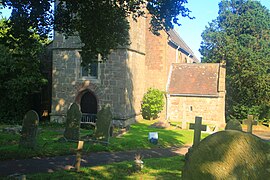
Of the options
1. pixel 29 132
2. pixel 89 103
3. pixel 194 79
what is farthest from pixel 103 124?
pixel 194 79

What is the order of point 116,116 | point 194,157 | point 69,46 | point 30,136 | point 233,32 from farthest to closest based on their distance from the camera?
1. point 233,32
2. point 69,46
3. point 116,116
4. point 30,136
5. point 194,157

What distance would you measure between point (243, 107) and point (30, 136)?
24839 mm

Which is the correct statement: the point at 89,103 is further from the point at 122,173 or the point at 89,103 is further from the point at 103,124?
the point at 122,173

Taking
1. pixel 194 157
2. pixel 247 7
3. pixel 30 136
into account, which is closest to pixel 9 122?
pixel 30 136

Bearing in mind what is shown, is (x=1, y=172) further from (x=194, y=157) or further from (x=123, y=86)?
(x=123, y=86)

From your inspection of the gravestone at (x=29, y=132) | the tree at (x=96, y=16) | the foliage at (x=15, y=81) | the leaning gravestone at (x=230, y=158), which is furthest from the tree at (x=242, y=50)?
the leaning gravestone at (x=230, y=158)

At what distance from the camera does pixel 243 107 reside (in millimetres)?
30484

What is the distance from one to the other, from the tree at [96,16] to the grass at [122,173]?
12.3 ft

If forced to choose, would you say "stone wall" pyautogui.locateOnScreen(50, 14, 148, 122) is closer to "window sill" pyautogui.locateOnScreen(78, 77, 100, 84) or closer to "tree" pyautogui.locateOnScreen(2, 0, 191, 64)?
"window sill" pyautogui.locateOnScreen(78, 77, 100, 84)

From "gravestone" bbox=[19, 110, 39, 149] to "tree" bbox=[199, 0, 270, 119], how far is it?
79.6 feet

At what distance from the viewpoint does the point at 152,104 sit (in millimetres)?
25828

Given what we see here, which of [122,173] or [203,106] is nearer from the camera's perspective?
[122,173]

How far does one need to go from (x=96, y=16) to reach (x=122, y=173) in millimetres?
4922

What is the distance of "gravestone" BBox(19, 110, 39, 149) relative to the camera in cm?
1135
